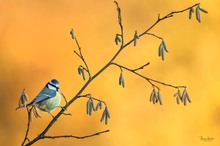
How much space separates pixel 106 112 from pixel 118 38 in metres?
0.20

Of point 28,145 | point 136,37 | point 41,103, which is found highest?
point 136,37

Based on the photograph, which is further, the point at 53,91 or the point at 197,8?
the point at 53,91

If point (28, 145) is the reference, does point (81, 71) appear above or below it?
above

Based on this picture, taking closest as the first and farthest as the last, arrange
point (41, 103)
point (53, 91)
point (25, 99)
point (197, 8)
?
1. point (25, 99)
2. point (197, 8)
3. point (41, 103)
4. point (53, 91)

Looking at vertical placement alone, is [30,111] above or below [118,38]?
below

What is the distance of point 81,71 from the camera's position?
0.80 meters

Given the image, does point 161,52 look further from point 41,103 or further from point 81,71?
point 41,103

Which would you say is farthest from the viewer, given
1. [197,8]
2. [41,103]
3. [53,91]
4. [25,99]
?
[53,91]

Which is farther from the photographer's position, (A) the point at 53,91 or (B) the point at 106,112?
(A) the point at 53,91

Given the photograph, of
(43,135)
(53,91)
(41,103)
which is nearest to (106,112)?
(43,135)

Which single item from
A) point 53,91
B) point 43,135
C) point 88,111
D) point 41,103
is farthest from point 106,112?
point 53,91

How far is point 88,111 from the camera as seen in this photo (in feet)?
2.48

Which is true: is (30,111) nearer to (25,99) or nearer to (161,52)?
(25,99)

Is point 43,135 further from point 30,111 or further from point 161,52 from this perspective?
point 161,52
